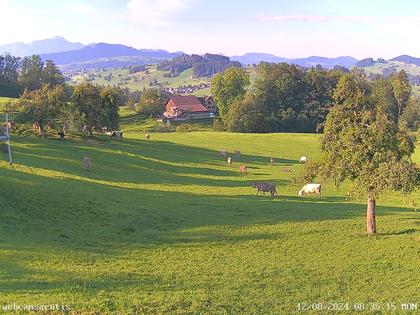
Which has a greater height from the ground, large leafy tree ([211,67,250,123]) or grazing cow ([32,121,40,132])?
large leafy tree ([211,67,250,123])

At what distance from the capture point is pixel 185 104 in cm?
16188

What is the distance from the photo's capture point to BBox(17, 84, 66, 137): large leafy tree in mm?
60375

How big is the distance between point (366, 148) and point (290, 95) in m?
110

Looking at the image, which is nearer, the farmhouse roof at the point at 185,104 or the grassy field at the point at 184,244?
the grassy field at the point at 184,244

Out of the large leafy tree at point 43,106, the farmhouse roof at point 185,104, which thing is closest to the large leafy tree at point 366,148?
the large leafy tree at point 43,106

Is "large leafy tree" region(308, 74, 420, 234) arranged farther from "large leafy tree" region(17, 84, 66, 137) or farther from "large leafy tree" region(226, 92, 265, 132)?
"large leafy tree" region(226, 92, 265, 132)

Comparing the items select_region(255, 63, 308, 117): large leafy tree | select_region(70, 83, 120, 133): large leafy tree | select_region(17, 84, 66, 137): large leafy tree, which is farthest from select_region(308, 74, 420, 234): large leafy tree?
select_region(255, 63, 308, 117): large leafy tree

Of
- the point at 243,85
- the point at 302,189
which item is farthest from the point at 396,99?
the point at 302,189

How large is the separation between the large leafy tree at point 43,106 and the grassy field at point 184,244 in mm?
11115

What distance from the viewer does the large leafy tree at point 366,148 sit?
1074 inches

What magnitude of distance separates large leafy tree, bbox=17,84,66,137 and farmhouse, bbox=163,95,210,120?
83483mm

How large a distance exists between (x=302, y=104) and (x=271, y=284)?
121 m

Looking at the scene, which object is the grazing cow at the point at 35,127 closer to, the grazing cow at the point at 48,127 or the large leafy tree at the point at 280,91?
the grazing cow at the point at 48,127

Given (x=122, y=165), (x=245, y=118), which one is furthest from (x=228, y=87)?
(x=122, y=165)
